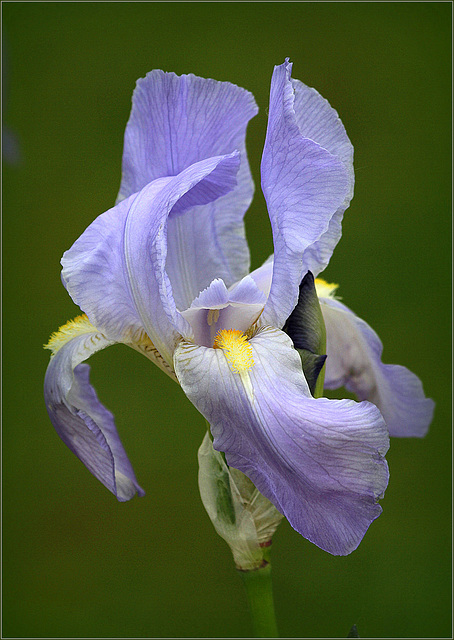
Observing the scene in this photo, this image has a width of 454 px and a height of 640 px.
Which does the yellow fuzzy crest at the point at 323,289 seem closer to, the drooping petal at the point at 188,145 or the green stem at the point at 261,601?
the drooping petal at the point at 188,145

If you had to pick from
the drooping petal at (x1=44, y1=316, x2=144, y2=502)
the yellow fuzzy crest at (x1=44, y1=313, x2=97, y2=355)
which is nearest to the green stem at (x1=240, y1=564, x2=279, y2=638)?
the drooping petal at (x1=44, y1=316, x2=144, y2=502)

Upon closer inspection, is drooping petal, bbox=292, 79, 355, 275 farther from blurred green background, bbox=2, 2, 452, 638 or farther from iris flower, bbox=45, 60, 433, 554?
blurred green background, bbox=2, 2, 452, 638

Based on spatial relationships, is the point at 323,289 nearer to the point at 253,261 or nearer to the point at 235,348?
the point at 235,348

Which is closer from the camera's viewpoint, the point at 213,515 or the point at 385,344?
the point at 213,515

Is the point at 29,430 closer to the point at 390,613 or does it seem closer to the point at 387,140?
the point at 390,613

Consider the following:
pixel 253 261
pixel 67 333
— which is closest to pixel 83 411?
pixel 67 333

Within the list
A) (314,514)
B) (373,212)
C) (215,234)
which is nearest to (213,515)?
(314,514)
